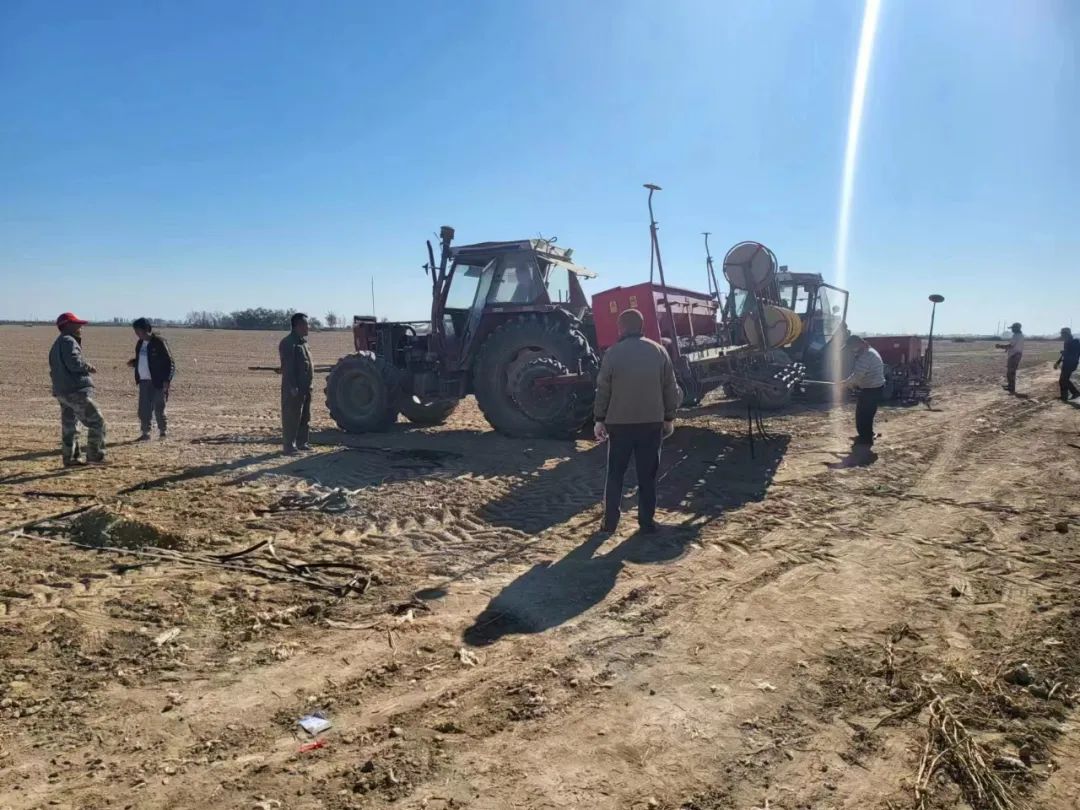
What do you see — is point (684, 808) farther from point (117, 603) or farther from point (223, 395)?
point (223, 395)

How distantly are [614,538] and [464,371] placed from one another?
528cm

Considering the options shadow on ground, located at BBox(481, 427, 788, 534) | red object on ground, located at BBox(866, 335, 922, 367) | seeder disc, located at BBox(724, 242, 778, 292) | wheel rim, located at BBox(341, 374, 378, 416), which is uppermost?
seeder disc, located at BBox(724, 242, 778, 292)

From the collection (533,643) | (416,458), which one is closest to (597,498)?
A: (416,458)

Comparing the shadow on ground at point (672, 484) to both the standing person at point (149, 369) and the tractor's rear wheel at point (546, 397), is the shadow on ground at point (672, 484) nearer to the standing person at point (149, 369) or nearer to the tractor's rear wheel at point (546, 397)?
the tractor's rear wheel at point (546, 397)

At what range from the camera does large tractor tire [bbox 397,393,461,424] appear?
10961 mm

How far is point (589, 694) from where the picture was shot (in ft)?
10.0

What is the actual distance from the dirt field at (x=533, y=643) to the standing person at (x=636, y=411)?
1.06ft

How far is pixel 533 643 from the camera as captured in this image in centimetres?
357

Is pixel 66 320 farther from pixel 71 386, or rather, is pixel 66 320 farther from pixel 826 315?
pixel 826 315

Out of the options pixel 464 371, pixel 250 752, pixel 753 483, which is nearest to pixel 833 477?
pixel 753 483

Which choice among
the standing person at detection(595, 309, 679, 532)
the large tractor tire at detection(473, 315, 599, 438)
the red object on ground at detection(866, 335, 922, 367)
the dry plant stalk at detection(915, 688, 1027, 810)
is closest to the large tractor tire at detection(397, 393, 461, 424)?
the large tractor tire at detection(473, 315, 599, 438)

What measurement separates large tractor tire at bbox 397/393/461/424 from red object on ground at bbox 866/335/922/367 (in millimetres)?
9704

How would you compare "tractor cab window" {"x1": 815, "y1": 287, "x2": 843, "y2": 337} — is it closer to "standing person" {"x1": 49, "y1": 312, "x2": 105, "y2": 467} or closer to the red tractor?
the red tractor

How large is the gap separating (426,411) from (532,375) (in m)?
2.95
